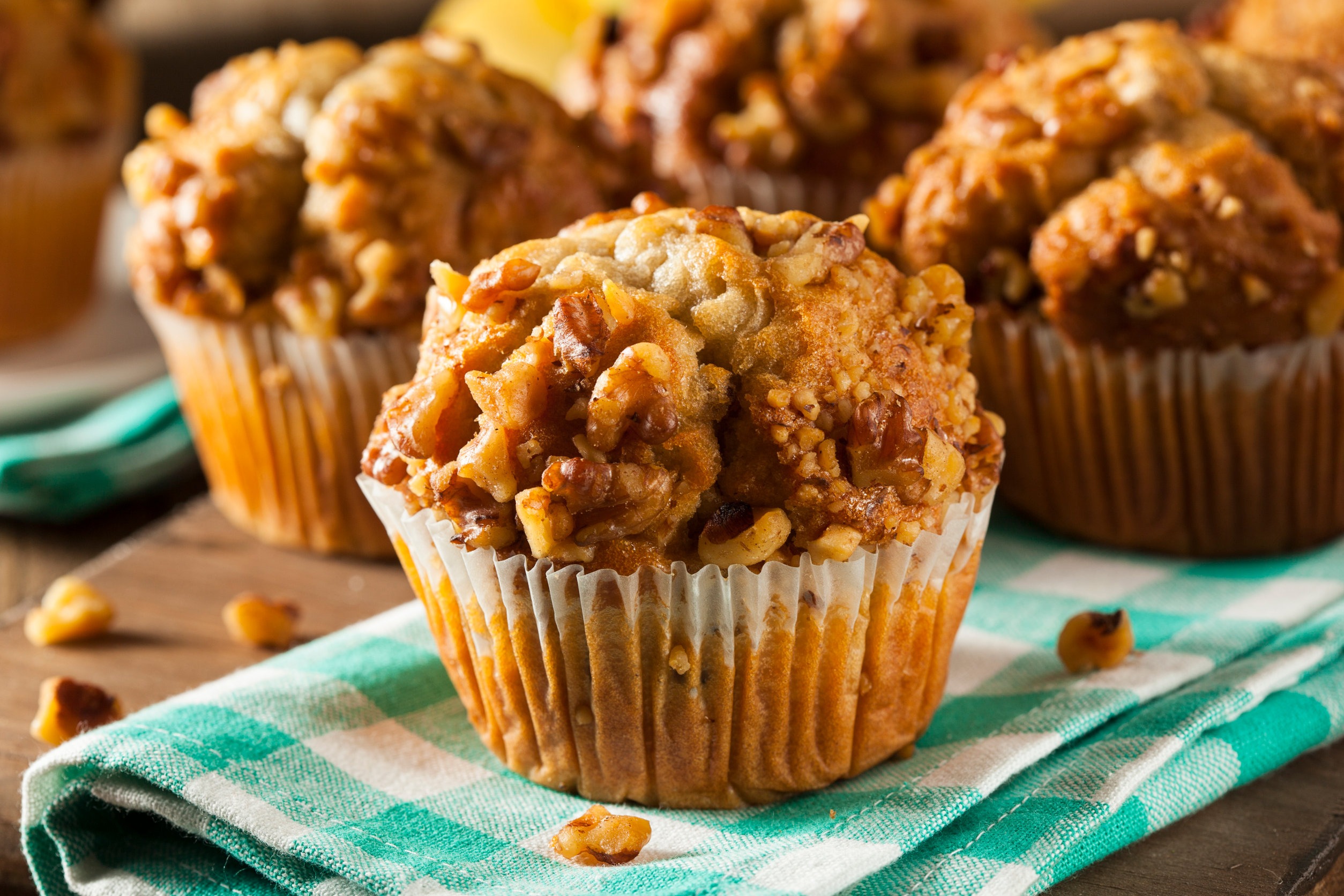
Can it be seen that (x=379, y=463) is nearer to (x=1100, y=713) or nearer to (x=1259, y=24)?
(x=1100, y=713)

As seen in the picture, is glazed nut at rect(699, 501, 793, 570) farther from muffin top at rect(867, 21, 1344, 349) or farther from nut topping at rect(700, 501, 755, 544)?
muffin top at rect(867, 21, 1344, 349)

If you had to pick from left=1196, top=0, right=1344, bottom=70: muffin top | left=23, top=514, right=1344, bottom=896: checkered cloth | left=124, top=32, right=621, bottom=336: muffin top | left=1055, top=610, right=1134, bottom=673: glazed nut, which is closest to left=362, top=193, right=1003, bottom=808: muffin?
left=23, top=514, right=1344, bottom=896: checkered cloth

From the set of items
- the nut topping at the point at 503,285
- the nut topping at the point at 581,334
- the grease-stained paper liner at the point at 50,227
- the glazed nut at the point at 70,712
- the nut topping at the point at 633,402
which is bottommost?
the glazed nut at the point at 70,712

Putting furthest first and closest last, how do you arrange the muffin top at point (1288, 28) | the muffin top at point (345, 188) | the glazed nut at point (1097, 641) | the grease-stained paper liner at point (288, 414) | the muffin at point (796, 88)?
the muffin at point (796, 88), the muffin top at point (1288, 28), the grease-stained paper liner at point (288, 414), the muffin top at point (345, 188), the glazed nut at point (1097, 641)

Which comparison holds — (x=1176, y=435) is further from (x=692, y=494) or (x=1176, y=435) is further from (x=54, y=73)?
(x=54, y=73)

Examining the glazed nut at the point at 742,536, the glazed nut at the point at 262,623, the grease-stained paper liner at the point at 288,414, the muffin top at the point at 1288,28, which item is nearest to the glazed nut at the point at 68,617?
the glazed nut at the point at 262,623

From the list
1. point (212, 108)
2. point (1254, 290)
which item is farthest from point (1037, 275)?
point (212, 108)

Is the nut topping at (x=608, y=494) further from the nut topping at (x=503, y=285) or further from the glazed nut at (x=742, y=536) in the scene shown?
the nut topping at (x=503, y=285)
